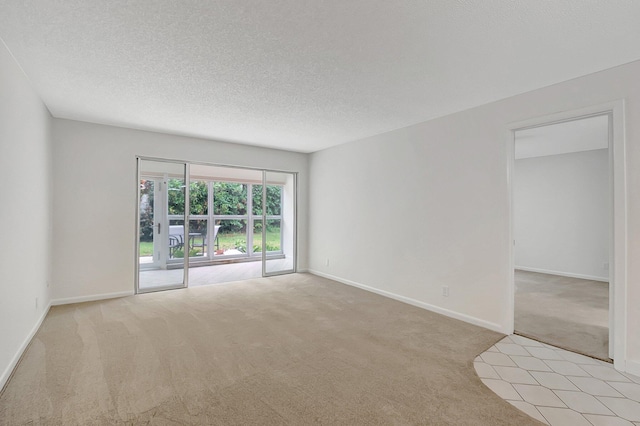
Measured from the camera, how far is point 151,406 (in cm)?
196

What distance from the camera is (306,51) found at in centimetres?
238

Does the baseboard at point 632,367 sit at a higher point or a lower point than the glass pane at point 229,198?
lower

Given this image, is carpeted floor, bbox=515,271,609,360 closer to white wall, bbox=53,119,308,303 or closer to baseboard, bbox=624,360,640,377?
baseboard, bbox=624,360,640,377

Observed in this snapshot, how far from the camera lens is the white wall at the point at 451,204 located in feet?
8.50

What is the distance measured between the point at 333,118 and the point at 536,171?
5417 millimetres

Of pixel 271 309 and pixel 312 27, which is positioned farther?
pixel 271 309

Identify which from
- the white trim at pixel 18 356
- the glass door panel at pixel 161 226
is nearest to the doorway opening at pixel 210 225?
the glass door panel at pixel 161 226

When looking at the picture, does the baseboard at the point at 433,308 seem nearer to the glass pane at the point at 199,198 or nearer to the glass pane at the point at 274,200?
the glass pane at the point at 274,200

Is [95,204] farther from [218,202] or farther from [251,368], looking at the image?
[251,368]

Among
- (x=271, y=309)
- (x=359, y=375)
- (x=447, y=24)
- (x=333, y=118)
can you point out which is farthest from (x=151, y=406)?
(x=333, y=118)

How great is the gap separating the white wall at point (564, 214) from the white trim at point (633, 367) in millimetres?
4380

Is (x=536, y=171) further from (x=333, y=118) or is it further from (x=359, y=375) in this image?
(x=359, y=375)

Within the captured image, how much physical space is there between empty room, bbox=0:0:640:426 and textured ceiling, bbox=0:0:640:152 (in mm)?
23

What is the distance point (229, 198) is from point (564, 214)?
778cm
